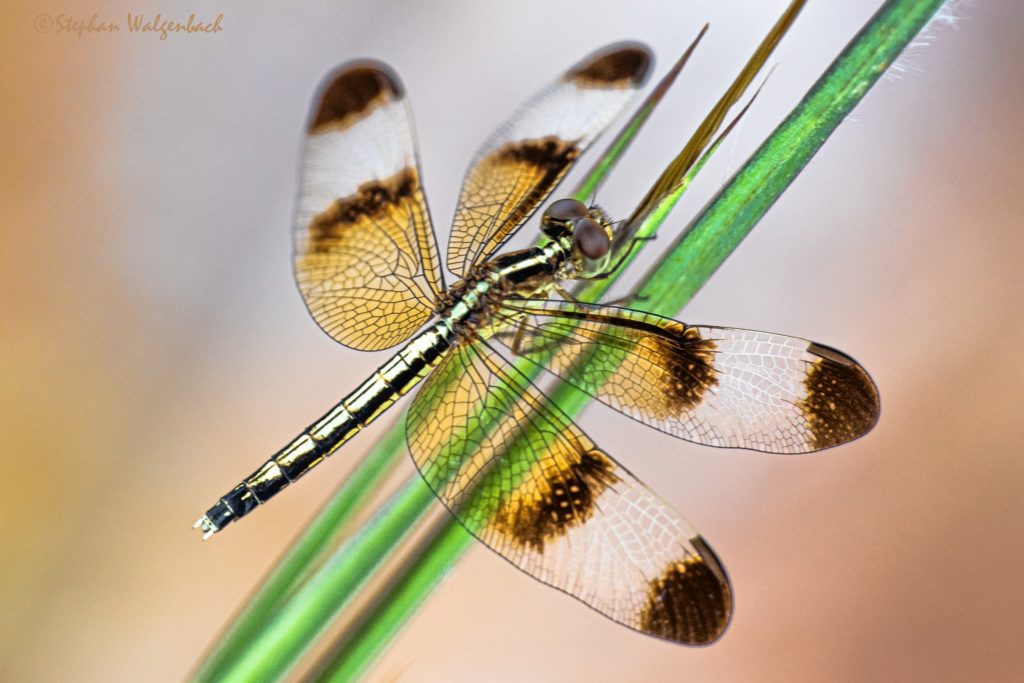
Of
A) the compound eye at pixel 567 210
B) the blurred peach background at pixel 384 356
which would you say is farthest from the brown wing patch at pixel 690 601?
the blurred peach background at pixel 384 356

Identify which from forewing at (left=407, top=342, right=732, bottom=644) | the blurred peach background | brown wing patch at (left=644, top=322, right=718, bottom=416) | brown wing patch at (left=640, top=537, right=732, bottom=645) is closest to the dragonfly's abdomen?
forewing at (left=407, top=342, right=732, bottom=644)

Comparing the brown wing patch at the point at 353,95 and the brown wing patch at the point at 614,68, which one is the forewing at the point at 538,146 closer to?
the brown wing patch at the point at 614,68

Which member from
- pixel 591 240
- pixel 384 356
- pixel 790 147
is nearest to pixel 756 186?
pixel 790 147

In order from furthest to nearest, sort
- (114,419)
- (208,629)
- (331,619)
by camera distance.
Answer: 1. (114,419)
2. (208,629)
3. (331,619)

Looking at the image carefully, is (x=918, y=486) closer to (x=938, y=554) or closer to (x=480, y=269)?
(x=938, y=554)

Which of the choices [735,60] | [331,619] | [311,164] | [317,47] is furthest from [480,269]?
[317,47]

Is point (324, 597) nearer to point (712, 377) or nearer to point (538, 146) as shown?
point (712, 377)
